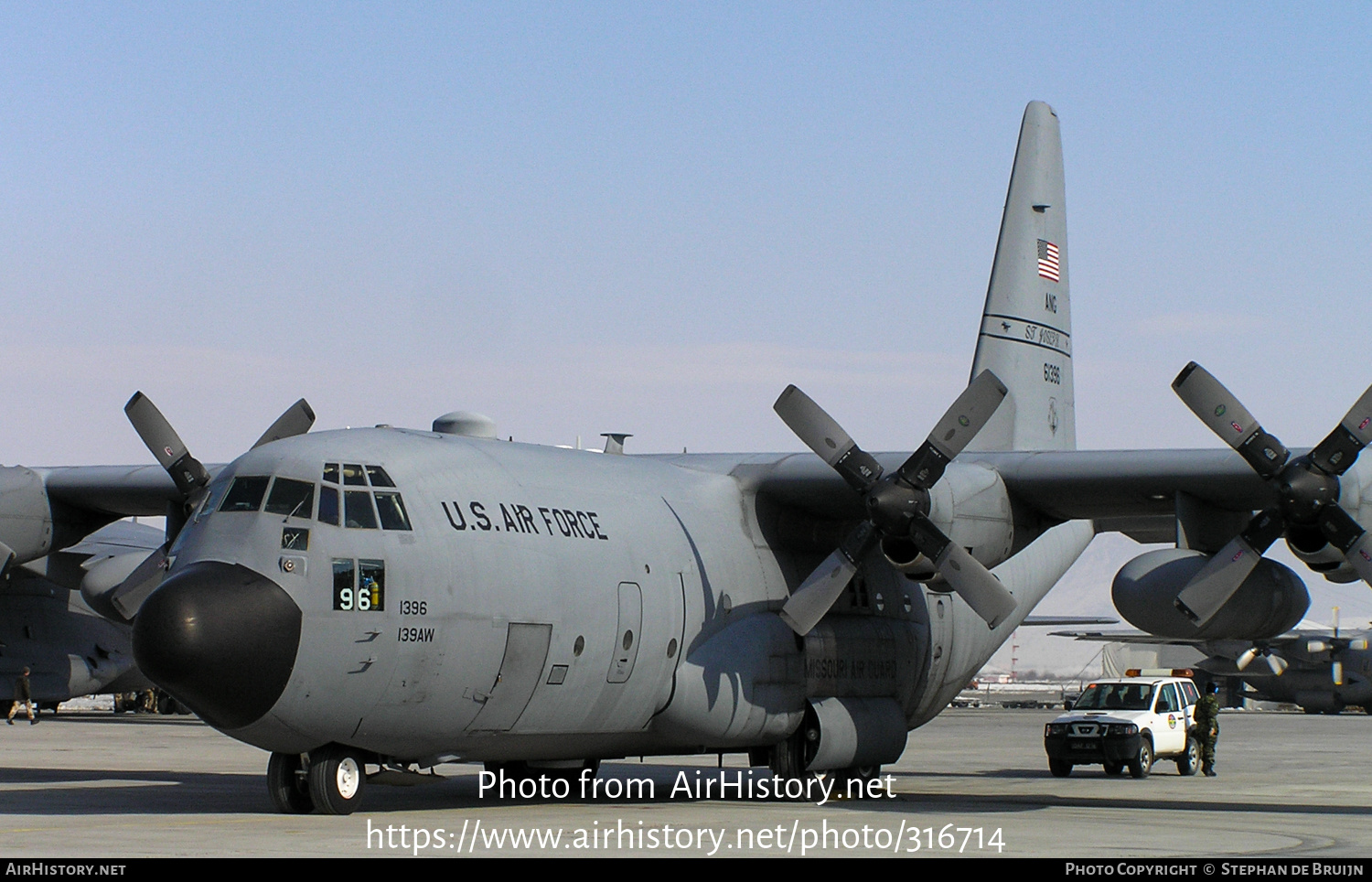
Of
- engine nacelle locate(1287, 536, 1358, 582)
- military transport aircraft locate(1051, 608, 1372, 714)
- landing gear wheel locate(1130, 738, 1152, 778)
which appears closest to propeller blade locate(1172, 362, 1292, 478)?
engine nacelle locate(1287, 536, 1358, 582)

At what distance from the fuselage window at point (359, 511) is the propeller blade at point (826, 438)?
5.14 m

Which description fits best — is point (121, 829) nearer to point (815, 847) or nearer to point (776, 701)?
point (815, 847)

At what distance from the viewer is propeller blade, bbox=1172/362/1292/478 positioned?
16.3m

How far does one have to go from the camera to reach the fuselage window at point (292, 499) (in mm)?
13992

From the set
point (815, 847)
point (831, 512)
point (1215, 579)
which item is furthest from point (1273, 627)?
point (815, 847)

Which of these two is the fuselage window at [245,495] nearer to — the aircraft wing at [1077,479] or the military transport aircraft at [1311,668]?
the aircraft wing at [1077,479]

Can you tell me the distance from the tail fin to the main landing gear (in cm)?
1167

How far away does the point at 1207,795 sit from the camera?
66.2ft

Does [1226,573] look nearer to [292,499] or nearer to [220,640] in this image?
[292,499]

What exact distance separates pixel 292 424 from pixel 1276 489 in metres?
10.5

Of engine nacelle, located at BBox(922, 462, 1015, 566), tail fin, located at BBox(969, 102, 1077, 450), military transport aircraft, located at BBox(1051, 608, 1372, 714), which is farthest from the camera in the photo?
military transport aircraft, located at BBox(1051, 608, 1372, 714)

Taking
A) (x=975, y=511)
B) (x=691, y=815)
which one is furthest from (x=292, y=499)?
(x=975, y=511)

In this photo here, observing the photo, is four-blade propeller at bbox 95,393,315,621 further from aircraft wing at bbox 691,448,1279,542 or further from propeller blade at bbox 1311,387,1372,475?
propeller blade at bbox 1311,387,1372,475

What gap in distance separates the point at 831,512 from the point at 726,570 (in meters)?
2.14
